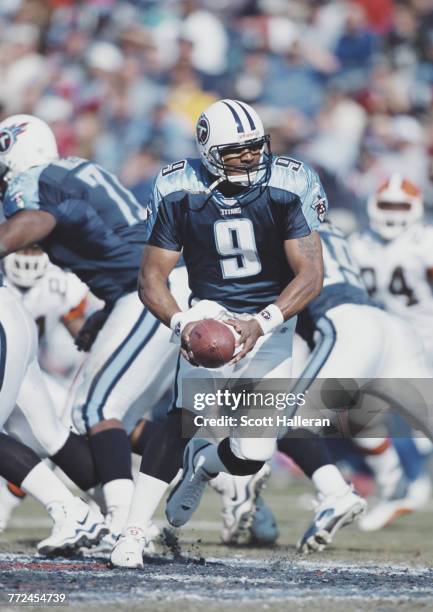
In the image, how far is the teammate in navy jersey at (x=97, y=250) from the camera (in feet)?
17.7

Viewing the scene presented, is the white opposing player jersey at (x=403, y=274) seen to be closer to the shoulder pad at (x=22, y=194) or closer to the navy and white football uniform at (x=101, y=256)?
the navy and white football uniform at (x=101, y=256)

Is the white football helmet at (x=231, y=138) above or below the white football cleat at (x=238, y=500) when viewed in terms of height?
above

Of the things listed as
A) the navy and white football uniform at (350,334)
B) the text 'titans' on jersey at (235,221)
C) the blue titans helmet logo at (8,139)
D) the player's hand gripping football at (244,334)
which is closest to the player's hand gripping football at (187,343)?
the player's hand gripping football at (244,334)

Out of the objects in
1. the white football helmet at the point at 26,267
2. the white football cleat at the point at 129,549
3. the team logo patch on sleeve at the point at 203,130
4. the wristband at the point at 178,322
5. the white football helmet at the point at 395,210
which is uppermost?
the white football helmet at the point at 395,210

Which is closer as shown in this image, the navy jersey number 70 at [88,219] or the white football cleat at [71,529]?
the white football cleat at [71,529]

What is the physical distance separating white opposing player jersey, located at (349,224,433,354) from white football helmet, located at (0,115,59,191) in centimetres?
244

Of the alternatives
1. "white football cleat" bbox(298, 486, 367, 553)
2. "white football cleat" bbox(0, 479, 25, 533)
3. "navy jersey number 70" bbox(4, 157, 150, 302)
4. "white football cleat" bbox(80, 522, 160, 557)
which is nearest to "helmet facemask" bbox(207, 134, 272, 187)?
"navy jersey number 70" bbox(4, 157, 150, 302)

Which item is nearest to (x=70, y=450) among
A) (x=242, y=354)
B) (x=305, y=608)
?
(x=242, y=354)

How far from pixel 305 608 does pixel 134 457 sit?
11.2ft

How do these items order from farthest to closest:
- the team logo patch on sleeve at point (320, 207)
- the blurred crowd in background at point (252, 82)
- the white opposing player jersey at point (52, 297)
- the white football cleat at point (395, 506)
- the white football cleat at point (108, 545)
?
the blurred crowd in background at point (252, 82), the white football cleat at point (395, 506), the white opposing player jersey at point (52, 297), the white football cleat at point (108, 545), the team logo patch on sleeve at point (320, 207)

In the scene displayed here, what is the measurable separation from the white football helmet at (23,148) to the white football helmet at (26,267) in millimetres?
763

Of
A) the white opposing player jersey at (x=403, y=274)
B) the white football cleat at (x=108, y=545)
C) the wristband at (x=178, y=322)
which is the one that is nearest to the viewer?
the wristband at (x=178, y=322)

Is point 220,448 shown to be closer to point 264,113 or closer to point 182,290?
point 182,290

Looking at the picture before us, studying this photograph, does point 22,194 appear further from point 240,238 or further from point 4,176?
point 240,238
